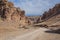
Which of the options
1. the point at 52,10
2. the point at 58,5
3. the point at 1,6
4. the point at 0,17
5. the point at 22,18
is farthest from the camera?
the point at 52,10

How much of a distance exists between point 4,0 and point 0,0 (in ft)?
5.12

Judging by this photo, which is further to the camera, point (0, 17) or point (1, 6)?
point (1, 6)

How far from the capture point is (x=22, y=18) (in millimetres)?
85438

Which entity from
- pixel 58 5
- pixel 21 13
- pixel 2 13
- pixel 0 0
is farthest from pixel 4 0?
pixel 58 5

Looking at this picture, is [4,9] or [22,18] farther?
[22,18]

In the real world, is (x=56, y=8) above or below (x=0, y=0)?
below

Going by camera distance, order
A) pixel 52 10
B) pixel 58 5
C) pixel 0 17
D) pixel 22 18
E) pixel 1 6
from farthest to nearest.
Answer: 1. pixel 52 10
2. pixel 58 5
3. pixel 22 18
4. pixel 1 6
5. pixel 0 17

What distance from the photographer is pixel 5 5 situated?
6219cm

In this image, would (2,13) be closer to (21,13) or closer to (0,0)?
(0,0)

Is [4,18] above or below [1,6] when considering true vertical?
below

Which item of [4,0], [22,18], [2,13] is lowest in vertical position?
[22,18]

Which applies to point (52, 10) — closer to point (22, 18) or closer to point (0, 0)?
point (22, 18)

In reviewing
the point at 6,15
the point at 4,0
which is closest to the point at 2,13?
the point at 6,15

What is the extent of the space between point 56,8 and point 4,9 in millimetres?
63614
